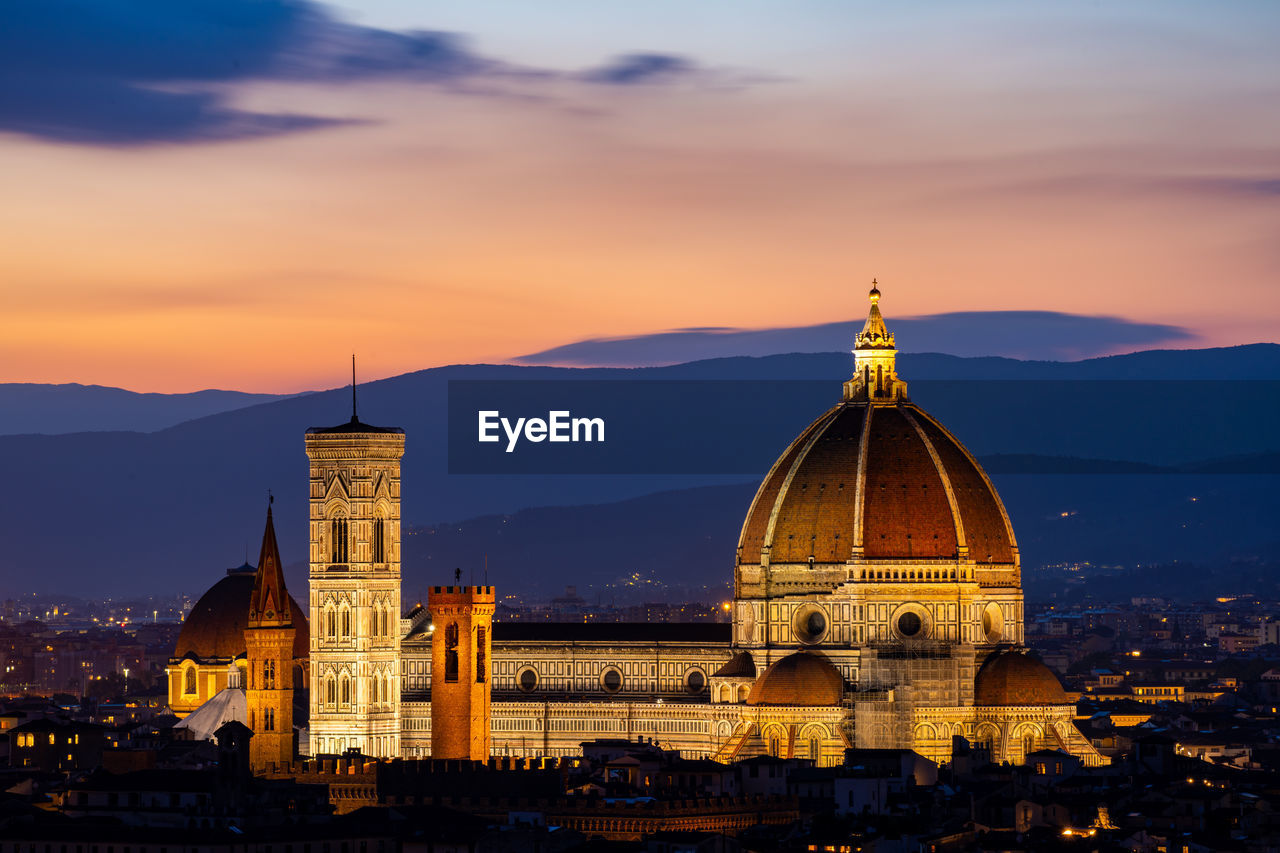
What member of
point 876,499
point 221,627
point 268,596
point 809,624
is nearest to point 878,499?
point 876,499

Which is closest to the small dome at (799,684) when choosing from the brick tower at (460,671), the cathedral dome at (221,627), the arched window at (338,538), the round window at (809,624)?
the round window at (809,624)

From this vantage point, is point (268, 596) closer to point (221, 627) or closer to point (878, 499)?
point (878, 499)

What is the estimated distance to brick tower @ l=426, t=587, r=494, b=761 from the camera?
13038 cm

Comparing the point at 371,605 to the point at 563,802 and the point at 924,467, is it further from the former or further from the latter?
the point at 563,802

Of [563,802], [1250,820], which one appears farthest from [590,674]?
[1250,820]

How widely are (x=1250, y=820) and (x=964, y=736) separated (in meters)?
34.9

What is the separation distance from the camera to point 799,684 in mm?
130875

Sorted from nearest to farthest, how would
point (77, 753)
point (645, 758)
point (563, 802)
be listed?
point (563, 802)
point (645, 758)
point (77, 753)

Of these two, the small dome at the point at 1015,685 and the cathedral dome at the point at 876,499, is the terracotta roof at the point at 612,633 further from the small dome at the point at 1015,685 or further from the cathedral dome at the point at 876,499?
the small dome at the point at 1015,685

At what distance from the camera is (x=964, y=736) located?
13275cm

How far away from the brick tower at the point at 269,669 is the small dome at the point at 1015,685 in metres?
25.2

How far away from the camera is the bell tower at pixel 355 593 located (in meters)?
137

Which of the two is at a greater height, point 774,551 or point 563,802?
point 774,551

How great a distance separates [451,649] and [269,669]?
22.5 ft
